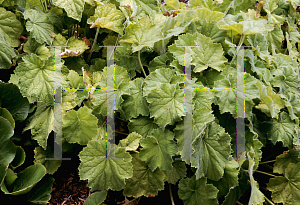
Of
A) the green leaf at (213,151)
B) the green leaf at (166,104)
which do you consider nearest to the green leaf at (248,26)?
the green leaf at (166,104)

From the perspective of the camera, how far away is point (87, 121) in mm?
1430

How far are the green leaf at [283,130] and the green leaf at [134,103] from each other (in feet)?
3.10

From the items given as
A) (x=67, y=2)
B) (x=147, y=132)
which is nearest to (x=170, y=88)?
(x=147, y=132)

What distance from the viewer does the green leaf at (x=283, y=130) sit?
167cm

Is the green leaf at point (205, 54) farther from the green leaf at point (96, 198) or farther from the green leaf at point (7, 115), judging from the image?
the green leaf at point (7, 115)

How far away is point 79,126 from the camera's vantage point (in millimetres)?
1449

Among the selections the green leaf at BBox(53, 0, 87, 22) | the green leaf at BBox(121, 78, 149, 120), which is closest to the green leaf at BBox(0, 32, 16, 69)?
the green leaf at BBox(53, 0, 87, 22)

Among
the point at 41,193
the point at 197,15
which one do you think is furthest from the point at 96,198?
the point at 197,15

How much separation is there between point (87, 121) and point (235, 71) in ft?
3.42

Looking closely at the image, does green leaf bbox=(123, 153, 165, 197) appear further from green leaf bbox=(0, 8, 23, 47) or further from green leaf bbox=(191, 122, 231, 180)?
green leaf bbox=(0, 8, 23, 47)

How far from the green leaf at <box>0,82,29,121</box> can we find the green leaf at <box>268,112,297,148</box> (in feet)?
5.65

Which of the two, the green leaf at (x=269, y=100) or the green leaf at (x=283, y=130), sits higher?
the green leaf at (x=269, y=100)

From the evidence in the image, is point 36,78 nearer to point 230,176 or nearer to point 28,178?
point 28,178

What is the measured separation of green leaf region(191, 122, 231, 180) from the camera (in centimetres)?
136
